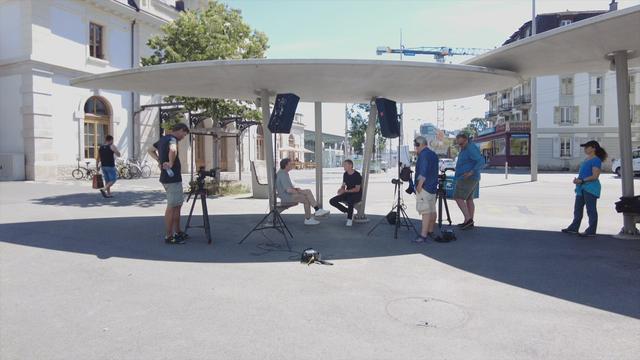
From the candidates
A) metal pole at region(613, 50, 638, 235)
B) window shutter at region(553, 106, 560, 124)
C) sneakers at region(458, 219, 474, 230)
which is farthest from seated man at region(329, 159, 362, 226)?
window shutter at region(553, 106, 560, 124)

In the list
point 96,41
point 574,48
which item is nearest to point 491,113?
point 96,41

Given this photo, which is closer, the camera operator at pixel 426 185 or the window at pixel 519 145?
the camera operator at pixel 426 185

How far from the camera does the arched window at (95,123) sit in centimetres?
2272

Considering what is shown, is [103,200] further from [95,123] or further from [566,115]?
[566,115]

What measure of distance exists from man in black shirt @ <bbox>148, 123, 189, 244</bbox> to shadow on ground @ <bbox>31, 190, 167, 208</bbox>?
4898 mm

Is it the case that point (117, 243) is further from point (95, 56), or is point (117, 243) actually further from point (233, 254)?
point (95, 56)

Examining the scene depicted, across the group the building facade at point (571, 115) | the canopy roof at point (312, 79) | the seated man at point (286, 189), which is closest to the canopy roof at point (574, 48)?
the canopy roof at point (312, 79)

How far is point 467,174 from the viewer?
27.8 feet

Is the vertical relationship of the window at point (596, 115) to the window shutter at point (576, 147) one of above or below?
above

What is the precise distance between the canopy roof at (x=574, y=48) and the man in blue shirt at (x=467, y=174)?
1495 mm

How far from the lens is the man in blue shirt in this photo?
851cm

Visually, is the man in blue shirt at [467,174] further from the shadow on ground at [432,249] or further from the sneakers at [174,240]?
the sneakers at [174,240]

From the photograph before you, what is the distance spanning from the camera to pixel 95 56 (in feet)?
76.7

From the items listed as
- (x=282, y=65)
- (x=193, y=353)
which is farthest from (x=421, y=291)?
(x=282, y=65)
